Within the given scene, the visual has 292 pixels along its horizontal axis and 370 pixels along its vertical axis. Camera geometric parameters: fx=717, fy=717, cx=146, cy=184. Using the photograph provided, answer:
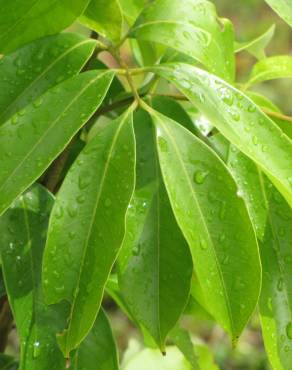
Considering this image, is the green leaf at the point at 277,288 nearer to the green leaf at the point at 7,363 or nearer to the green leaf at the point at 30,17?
the green leaf at the point at 30,17

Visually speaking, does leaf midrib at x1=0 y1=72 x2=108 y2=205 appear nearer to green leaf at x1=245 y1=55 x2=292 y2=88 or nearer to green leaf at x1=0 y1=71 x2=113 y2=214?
green leaf at x1=0 y1=71 x2=113 y2=214

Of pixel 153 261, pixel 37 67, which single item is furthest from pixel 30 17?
pixel 153 261

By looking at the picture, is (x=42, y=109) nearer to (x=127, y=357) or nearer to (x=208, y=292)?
(x=208, y=292)

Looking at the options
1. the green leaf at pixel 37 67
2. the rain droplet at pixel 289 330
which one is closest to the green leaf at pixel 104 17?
A: the green leaf at pixel 37 67

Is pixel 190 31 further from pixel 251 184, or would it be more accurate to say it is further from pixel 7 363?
pixel 7 363

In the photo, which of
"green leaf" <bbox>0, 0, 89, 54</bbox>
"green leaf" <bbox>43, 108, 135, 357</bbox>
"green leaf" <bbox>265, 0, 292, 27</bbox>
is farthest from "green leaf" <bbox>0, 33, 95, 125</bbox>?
"green leaf" <bbox>265, 0, 292, 27</bbox>
